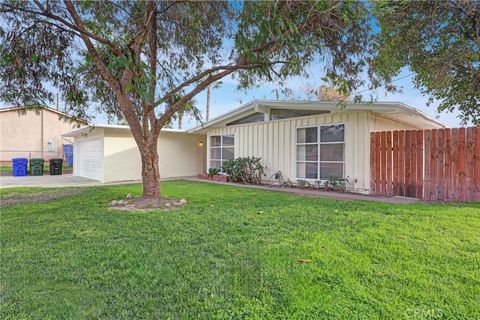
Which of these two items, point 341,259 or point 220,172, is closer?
point 341,259

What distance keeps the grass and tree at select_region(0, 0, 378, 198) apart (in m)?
2.88

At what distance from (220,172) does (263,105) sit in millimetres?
4075

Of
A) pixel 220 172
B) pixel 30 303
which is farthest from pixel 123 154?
pixel 30 303

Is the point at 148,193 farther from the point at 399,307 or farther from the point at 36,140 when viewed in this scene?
the point at 36,140

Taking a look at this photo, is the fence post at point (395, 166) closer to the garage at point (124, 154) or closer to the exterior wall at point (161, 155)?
the garage at point (124, 154)

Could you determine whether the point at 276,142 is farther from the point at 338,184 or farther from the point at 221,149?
the point at 221,149

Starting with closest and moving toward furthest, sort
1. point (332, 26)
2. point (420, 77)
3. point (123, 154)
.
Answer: point (332, 26), point (420, 77), point (123, 154)

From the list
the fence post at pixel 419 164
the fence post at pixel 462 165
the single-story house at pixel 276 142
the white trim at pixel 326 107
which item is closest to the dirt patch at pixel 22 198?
the single-story house at pixel 276 142

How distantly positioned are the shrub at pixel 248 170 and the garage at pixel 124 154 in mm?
5422

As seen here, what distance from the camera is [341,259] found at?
10.6 ft

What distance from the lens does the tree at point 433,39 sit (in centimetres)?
762

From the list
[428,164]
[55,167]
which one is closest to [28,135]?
[55,167]

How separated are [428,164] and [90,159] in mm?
14913

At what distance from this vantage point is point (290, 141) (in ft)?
35.6
